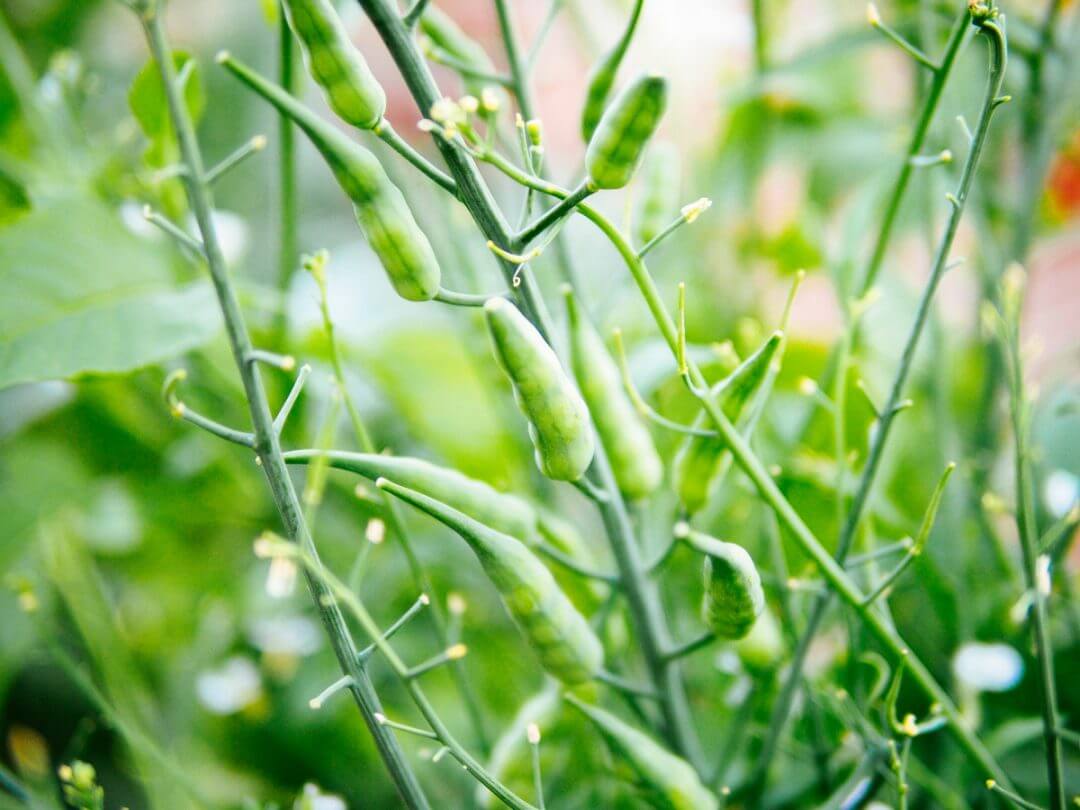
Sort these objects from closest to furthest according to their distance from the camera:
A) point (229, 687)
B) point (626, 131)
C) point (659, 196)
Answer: point (626, 131)
point (659, 196)
point (229, 687)

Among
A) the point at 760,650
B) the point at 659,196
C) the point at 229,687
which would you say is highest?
the point at 659,196

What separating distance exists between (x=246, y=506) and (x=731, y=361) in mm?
281

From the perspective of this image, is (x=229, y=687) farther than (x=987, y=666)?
Yes

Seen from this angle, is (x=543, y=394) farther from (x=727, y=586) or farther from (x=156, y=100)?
(x=156, y=100)

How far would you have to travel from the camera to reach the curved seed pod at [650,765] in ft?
0.67

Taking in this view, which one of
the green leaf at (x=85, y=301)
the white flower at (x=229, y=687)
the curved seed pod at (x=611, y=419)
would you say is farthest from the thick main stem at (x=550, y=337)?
the white flower at (x=229, y=687)

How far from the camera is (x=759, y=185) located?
0.39m

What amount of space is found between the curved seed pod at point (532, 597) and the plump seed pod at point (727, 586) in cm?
3

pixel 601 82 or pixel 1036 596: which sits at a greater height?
pixel 601 82

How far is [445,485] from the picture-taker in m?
0.19

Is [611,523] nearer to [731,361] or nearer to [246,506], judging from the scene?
[731,361]

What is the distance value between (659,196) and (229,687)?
29 centimetres

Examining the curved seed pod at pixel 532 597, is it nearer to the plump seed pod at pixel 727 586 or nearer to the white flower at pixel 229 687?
the plump seed pod at pixel 727 586

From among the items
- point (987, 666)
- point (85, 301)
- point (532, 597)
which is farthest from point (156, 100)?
point (987, 666)
